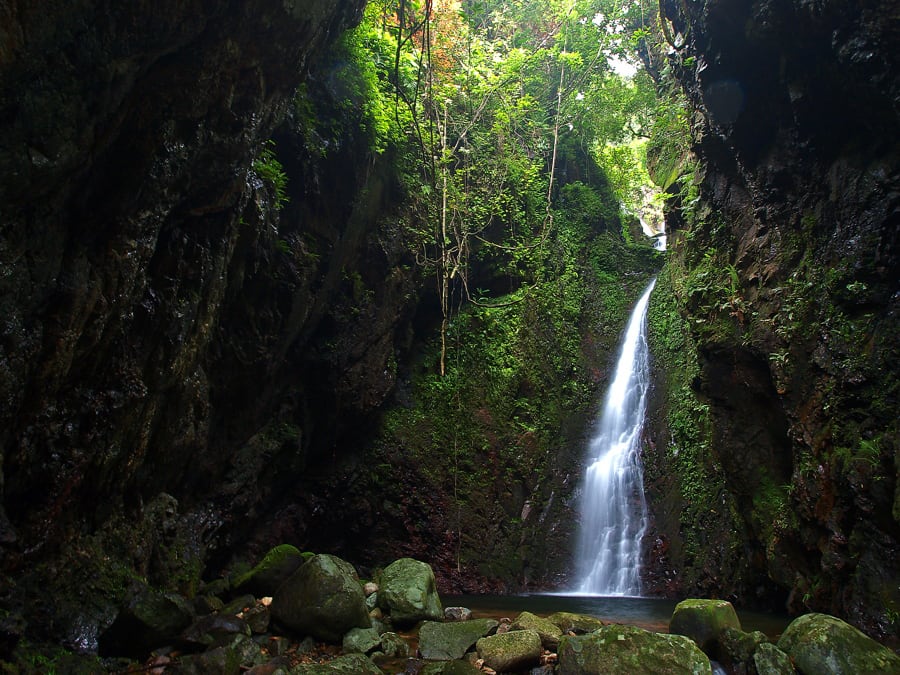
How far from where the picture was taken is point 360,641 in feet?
17.6

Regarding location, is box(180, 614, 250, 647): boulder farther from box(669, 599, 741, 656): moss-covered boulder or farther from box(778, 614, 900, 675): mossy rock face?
box(778, 614, 900, 675): mossy rock face

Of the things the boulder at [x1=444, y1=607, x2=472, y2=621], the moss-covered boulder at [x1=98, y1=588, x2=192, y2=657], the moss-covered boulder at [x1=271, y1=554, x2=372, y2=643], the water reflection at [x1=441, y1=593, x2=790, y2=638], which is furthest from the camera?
the water reflection at [x1=441, y1=593, x2=790, y2=638]

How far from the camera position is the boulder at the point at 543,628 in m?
5.49

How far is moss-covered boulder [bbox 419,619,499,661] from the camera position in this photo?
5352mm

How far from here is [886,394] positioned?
623cm

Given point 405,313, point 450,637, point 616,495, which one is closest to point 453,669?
point 450,637

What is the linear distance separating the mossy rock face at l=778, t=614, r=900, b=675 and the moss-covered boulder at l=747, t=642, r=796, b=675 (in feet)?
0.32

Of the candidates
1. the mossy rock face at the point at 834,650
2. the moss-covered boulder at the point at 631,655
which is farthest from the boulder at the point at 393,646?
the mossy rock face at the point at 834,650

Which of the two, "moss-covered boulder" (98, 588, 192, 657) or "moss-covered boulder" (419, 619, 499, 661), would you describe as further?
"moss-covered boulder" (419, 619, 499, 661)

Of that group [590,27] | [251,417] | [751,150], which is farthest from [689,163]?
[251,417]

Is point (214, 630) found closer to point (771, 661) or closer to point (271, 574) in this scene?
point (271, 574)

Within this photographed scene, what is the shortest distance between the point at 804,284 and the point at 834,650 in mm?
4885

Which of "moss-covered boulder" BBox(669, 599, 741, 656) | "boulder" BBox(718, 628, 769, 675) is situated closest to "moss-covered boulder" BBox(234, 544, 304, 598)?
"moss-covered boulder" BBox(669, 599, 741, 656)

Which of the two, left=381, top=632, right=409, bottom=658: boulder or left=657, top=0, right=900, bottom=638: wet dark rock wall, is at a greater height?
left=657, top=0, right=900, bottom=638: wet dark rock wall
